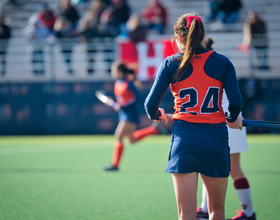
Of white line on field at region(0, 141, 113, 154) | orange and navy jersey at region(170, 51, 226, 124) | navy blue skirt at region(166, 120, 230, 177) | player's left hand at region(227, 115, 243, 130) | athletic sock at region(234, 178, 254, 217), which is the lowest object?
white line on field at region(0, 141, 113, 154)

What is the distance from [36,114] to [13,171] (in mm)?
6618

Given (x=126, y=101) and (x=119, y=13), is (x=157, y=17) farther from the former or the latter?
(x=126, y=101)

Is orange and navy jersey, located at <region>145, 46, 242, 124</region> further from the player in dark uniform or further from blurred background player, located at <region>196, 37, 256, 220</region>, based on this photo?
blurred background player, located at <region>196, 37, 256, 220</region>

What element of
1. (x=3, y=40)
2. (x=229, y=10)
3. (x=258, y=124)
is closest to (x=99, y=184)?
(x=258, y=124)

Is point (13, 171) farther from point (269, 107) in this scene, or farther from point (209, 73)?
point (269, 107)

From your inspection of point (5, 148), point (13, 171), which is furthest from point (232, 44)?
point (13, 171)

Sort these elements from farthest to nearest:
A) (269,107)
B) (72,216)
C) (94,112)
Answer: (94,112), (269,107), (72,216)

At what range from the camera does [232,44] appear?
13.8m

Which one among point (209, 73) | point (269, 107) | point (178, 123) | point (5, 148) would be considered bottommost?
point (5, 148)

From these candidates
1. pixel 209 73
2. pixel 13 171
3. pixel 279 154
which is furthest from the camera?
pixel 279 154

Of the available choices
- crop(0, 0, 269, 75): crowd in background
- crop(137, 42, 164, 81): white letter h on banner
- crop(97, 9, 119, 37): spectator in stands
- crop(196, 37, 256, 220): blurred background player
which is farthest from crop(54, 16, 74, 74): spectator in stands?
crop(196, 37, 256, 220): blurred background player

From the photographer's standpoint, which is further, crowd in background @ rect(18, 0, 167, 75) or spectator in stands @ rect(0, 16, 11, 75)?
spectator in stands @ rect(0, 16, 11, 75)

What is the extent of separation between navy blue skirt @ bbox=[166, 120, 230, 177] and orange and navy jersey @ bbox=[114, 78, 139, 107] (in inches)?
201

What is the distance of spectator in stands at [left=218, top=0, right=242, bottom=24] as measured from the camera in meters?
14.3
